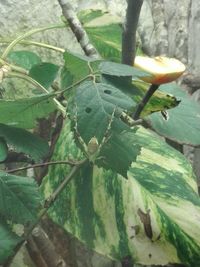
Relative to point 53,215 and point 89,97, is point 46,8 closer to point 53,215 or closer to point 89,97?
point 53,215

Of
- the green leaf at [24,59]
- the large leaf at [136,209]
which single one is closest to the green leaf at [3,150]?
the large leaf at [136,209]

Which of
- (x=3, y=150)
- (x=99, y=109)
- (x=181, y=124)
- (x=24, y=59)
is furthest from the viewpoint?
(x=24, y=59)

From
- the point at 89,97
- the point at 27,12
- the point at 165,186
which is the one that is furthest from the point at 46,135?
the point at 89,97

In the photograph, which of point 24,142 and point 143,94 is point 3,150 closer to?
point 24,142

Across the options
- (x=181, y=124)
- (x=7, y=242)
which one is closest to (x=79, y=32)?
(x=181, y=124)

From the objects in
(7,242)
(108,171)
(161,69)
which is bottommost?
(7,242)

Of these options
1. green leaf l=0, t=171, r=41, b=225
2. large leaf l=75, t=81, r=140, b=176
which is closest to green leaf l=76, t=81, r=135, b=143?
large leaf l=75, t=81, r=140, b=176

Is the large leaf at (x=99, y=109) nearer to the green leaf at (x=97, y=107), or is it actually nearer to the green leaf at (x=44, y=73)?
the green leaf at (x=97, y=107)
